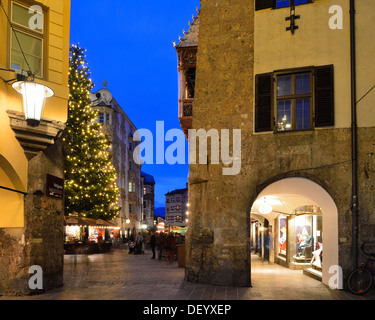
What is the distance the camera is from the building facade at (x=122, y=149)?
55.1 m

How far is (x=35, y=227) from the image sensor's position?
1150cm

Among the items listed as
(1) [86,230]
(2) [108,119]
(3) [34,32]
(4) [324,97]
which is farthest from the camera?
(2) [108,119]

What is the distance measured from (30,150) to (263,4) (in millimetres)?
8370

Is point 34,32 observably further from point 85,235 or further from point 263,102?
point 85,235

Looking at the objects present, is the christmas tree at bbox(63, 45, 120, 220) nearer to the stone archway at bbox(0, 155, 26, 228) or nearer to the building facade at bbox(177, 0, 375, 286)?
the building facade at bbox(177, 0, 375, 286)

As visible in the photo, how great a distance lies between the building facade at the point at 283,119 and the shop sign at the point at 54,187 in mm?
4132

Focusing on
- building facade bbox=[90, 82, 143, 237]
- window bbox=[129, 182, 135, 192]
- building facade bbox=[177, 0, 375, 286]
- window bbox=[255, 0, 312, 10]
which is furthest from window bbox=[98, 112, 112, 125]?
window bbox=[255, 0, 312, 10]

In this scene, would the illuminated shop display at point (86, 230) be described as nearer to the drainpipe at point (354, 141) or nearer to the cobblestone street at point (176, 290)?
the cobblestone street at point (176, 290)

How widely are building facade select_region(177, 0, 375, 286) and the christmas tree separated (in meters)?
17.7

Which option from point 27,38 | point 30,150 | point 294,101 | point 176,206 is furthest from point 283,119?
point 176,206

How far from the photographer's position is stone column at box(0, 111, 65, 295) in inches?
436

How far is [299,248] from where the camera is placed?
19016 millimetres

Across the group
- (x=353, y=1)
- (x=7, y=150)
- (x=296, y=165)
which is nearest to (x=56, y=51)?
(x=7, y=150)
